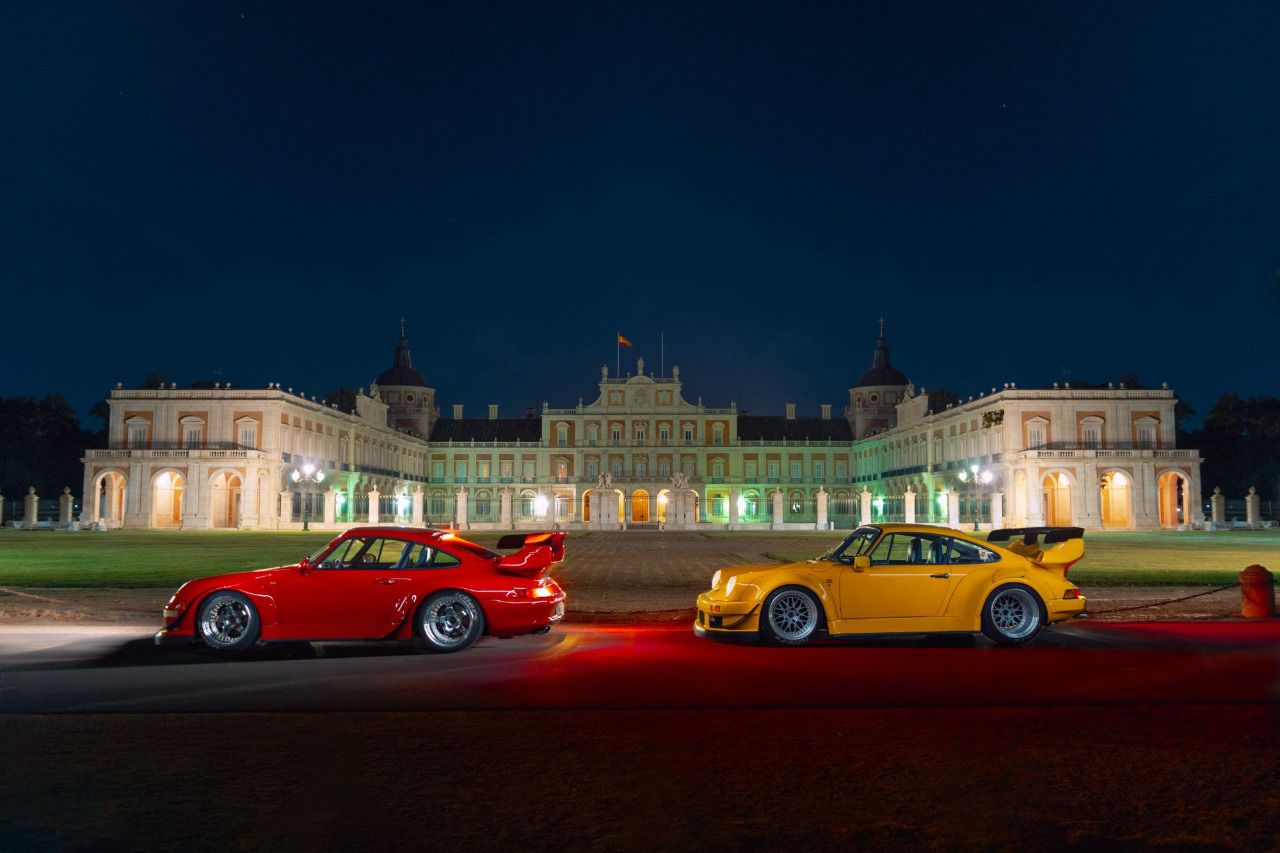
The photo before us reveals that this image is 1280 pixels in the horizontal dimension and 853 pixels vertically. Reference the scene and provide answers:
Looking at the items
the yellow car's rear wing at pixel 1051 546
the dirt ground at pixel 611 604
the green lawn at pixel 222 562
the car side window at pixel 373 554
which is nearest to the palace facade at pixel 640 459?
the green lawn at pixel 222 562

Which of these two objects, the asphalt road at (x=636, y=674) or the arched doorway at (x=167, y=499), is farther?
the arched doorway at (x=167, y=499)

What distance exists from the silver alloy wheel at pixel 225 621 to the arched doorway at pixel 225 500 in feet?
165

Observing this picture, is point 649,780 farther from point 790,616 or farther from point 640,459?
point 640,459

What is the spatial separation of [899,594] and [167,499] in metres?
57.6

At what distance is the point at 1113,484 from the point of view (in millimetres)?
60938

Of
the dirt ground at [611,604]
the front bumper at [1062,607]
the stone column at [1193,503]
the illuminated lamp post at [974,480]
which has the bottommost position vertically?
the dirt ground at [611,604]

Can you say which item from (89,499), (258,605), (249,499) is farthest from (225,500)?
(258,605)

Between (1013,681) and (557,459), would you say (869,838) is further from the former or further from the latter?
(557,459)

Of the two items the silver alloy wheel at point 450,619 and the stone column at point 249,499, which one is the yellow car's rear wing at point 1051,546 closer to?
the silver alloy wheel at point 450,619

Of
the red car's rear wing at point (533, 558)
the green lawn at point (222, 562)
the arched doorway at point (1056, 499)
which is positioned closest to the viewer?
the red car's rear wing at point (533, 558)

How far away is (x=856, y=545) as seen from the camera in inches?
400

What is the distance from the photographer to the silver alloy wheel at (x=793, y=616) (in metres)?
9.60

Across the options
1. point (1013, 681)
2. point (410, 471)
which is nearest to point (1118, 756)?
point (1013, 681)

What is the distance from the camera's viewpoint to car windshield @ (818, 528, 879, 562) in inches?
388
